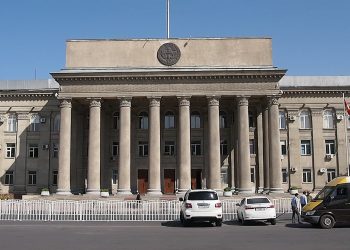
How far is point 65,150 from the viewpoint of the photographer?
40000mm

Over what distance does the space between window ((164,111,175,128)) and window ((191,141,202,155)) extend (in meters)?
2.87

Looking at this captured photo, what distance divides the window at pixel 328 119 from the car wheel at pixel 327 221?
96.4 feet

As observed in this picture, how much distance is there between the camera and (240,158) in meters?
39.3

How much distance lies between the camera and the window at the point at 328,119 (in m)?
47.8

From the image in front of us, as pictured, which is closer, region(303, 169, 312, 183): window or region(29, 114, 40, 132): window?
region(303, 169, 312, 183): window

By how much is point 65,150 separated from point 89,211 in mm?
16095

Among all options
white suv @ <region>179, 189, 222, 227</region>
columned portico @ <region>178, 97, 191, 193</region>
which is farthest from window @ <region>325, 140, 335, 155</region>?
white suv @ <region>179, 189, 222, 227</region>

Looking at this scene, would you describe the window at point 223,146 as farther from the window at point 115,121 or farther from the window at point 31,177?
the window at point 31,177

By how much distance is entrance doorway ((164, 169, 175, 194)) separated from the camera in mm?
45312

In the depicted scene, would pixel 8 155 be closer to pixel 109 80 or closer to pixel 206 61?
pixel 109 80

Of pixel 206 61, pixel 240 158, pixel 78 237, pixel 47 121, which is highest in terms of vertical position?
pixel 206 61

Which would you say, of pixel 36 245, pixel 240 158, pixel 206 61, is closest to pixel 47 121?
pixel 206 61

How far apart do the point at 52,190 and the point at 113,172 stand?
7.43m

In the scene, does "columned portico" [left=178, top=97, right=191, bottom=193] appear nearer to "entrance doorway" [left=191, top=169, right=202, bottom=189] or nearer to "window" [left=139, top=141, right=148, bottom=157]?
"entrance doorway" [left=191, top=169, right=202, bottom=189]
